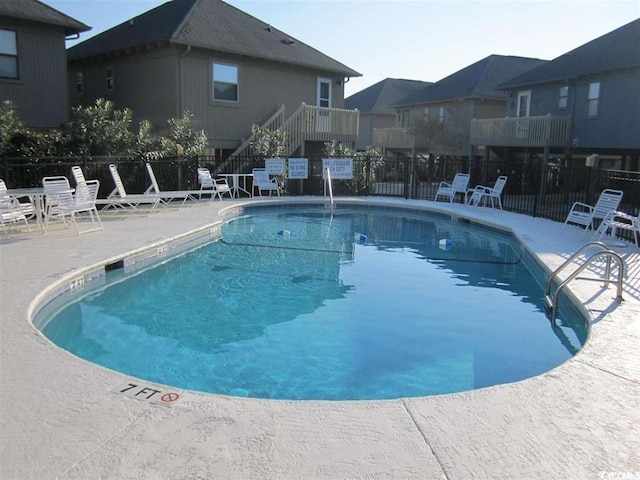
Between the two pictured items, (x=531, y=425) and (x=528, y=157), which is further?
(x=528, y=157)

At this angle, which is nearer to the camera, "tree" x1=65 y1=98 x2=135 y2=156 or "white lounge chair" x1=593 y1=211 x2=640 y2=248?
"white lounge chair" x1=593 y1=211 x2=640 y2=248

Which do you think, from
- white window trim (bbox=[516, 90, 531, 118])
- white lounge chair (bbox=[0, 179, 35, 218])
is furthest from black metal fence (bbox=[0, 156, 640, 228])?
white window trim (bbox=[516, 90, 531, 118])

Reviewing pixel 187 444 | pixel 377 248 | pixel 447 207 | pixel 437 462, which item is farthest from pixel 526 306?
pixel 447 207

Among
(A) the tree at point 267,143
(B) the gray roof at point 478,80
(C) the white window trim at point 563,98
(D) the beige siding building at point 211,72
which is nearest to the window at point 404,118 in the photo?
(B) the gray roof at point 478,80

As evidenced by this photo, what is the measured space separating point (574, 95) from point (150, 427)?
2232 cm

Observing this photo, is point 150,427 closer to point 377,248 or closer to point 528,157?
point 377,248

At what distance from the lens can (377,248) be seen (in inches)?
434

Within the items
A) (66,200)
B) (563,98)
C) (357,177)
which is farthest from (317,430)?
(563,98)

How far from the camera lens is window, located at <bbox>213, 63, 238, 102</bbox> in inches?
741

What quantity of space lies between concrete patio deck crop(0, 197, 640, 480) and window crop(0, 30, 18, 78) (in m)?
13.6

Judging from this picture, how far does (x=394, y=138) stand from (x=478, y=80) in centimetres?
584

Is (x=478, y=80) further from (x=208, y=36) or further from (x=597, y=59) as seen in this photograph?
(x=208, y=36)

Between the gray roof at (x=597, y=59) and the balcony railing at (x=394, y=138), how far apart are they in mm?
7971

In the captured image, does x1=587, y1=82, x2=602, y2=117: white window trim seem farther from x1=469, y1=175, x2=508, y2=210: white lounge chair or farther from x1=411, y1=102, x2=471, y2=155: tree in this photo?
x1=411, y1=102, x2=471, y2=155: tree
